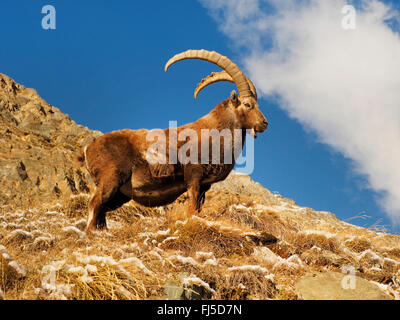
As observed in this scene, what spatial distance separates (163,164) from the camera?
6848 mm

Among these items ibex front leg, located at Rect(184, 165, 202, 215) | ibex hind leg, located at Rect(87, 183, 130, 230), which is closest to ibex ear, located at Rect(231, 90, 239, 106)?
ibex front leg, located at Rect(184, 165, 202, 215)

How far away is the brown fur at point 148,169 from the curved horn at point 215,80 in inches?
13.9

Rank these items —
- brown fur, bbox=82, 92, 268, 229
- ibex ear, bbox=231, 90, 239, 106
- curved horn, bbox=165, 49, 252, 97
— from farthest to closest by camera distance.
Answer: curved horn, bbox=165, 49, 252, 97 < ibex ear, bbox=231, 90, 239, 106 < brown fur, bbox=82, 92, 268, 229

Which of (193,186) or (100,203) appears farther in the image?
(100,203)

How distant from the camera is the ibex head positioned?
7141 millimetres

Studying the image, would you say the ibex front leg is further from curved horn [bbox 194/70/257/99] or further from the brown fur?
curved horn [bbox 194/70/257/99]

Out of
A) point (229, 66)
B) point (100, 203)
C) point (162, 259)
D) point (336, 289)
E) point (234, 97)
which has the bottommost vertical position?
point (336, 289)

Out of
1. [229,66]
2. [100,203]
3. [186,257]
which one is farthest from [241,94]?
[186,257]

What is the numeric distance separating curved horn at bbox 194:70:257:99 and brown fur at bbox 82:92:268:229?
13.9 inches

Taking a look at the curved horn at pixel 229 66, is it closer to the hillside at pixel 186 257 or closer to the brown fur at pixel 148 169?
the brown fur at pixel 148 169

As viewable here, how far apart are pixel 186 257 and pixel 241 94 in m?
3.46

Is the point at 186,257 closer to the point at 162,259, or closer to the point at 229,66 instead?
the point at 162,259
